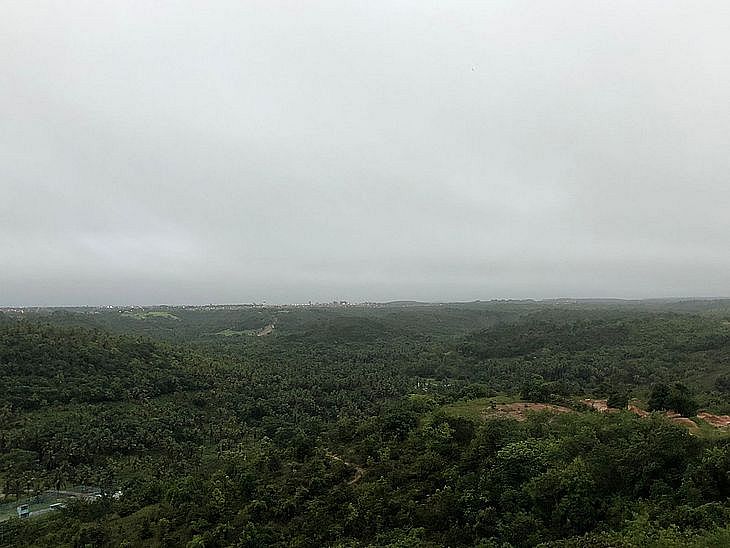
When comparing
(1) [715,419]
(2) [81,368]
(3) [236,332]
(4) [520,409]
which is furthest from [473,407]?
(3) [236,332]

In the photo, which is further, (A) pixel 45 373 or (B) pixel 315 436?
(A) pixel 45 373

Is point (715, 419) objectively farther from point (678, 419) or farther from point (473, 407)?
point (473, 407)

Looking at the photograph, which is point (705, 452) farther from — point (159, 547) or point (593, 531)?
point (159, 547)

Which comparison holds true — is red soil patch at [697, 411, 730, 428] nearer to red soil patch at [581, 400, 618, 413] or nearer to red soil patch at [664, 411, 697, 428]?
red soil patch at [664, 411, 697, 428]

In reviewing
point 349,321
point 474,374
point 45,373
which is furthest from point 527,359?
point 45,373

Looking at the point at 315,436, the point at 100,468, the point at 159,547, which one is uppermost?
the point at 315,436
